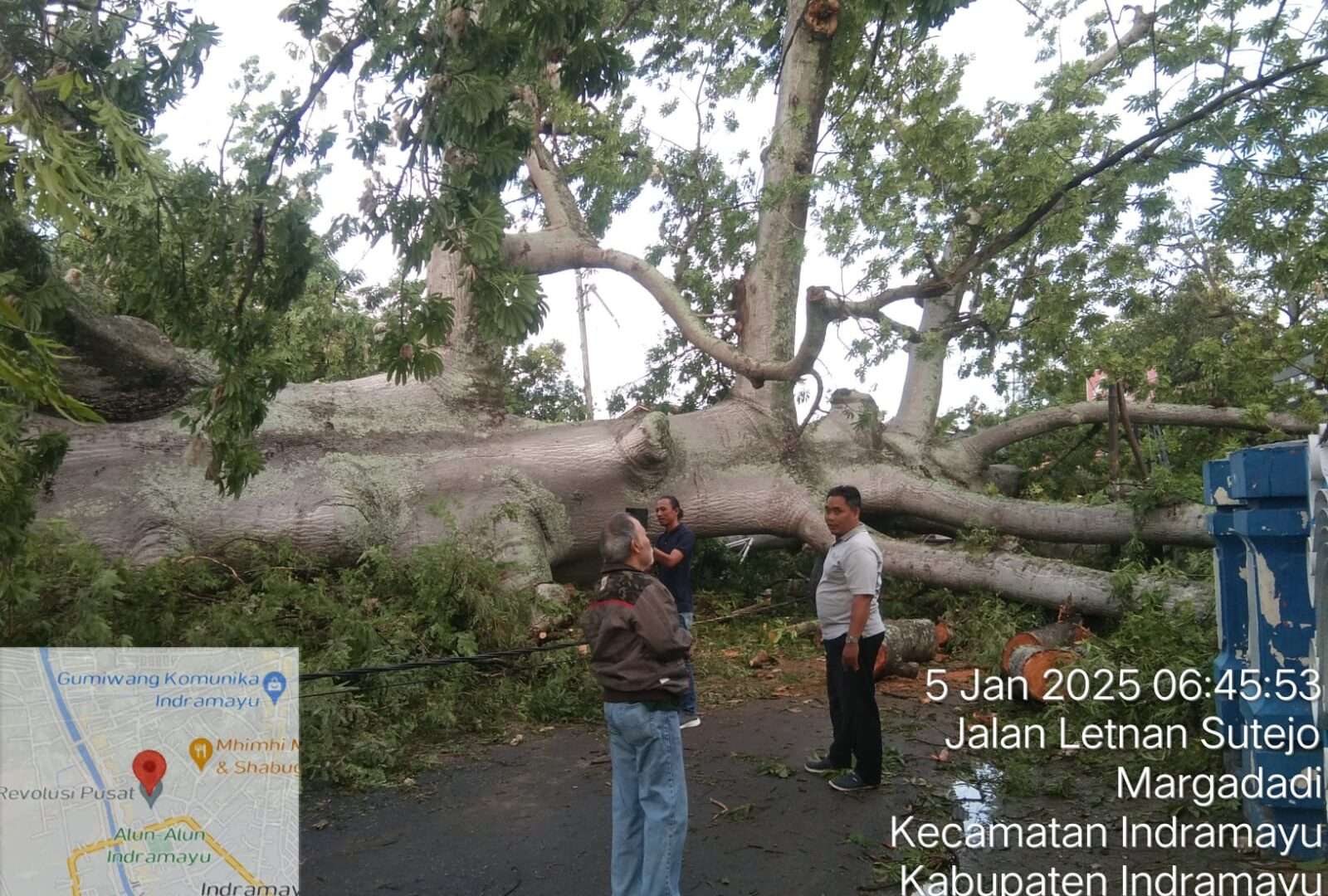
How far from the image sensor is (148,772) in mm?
3254

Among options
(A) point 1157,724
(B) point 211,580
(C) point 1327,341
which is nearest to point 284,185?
(B) point 211,580

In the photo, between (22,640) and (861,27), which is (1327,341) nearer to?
(861,27)

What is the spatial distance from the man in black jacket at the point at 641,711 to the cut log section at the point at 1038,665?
156 inches

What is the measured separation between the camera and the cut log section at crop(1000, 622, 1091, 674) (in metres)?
7.38

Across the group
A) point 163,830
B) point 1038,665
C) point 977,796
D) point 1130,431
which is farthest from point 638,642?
point 1130,431

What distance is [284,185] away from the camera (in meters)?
5.49

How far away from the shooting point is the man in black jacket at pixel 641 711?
323cm

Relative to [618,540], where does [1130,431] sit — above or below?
above

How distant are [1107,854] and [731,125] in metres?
9.59

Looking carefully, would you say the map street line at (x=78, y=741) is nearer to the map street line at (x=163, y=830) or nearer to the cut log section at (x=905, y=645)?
the map street line at (x=163, y=830)

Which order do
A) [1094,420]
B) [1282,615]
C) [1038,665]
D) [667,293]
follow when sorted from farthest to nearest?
[1094,420] → [667,293] → [1038,665] → [1282,615]

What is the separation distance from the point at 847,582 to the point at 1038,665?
2617mm

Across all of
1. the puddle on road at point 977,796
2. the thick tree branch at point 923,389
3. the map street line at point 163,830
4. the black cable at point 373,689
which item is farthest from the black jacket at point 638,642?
the thick tree branch at point 923,389

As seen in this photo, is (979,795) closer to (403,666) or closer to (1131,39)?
(403,666)
